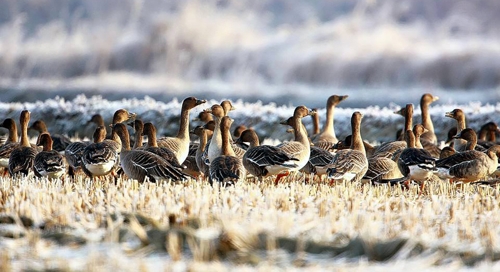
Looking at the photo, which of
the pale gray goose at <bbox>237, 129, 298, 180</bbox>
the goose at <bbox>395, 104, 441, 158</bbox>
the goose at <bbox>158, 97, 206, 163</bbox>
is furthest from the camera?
the goose at <bbox>395, 104, 441, 158</bbox>

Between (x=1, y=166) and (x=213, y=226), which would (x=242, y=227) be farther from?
(x=1, y=166)

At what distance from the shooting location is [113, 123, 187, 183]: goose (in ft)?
36.0

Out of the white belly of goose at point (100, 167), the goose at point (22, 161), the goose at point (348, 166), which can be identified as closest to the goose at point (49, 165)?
the goose at point (22, 161)

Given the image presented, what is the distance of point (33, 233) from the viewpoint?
6.51 meters

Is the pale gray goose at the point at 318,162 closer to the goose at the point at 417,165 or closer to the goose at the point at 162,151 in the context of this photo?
the goose at the point at 417,165

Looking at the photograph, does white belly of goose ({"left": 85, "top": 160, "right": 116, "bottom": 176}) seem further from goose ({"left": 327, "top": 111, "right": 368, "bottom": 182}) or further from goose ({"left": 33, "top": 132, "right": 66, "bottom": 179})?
goose ({"left": 327, "top": 111, "right": 368, "bottom": 182})

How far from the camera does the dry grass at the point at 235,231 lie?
5.77 metres

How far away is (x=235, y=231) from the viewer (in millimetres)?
6078

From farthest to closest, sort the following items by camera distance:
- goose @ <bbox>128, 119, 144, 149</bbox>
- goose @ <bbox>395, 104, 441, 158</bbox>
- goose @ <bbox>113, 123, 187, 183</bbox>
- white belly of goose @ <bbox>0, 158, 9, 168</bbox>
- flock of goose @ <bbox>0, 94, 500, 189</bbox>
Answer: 1. goose @ <bbox>395, 104, 441, 158</bbox>
2. white belly of goose @ <bbox>0, 158, 9, 168</bbox>
3. goose @ <bbox>128, 119, 144, 149</bbox>
4. flock of goose @ <bbox>0, 94, 500, 189</bbox>
5. goose @ <bbox>113, 123, 187, 183</bbox>

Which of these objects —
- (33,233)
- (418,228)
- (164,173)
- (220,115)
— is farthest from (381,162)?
(33,233)

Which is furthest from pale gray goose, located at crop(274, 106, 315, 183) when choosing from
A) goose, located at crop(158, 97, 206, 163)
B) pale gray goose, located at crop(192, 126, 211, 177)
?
goose, located at crop(158, 97, 206, 163)

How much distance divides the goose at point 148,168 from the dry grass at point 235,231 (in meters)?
1.52

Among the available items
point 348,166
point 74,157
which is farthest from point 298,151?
point 74,157

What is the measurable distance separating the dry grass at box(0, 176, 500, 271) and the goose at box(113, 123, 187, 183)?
1516 mm
